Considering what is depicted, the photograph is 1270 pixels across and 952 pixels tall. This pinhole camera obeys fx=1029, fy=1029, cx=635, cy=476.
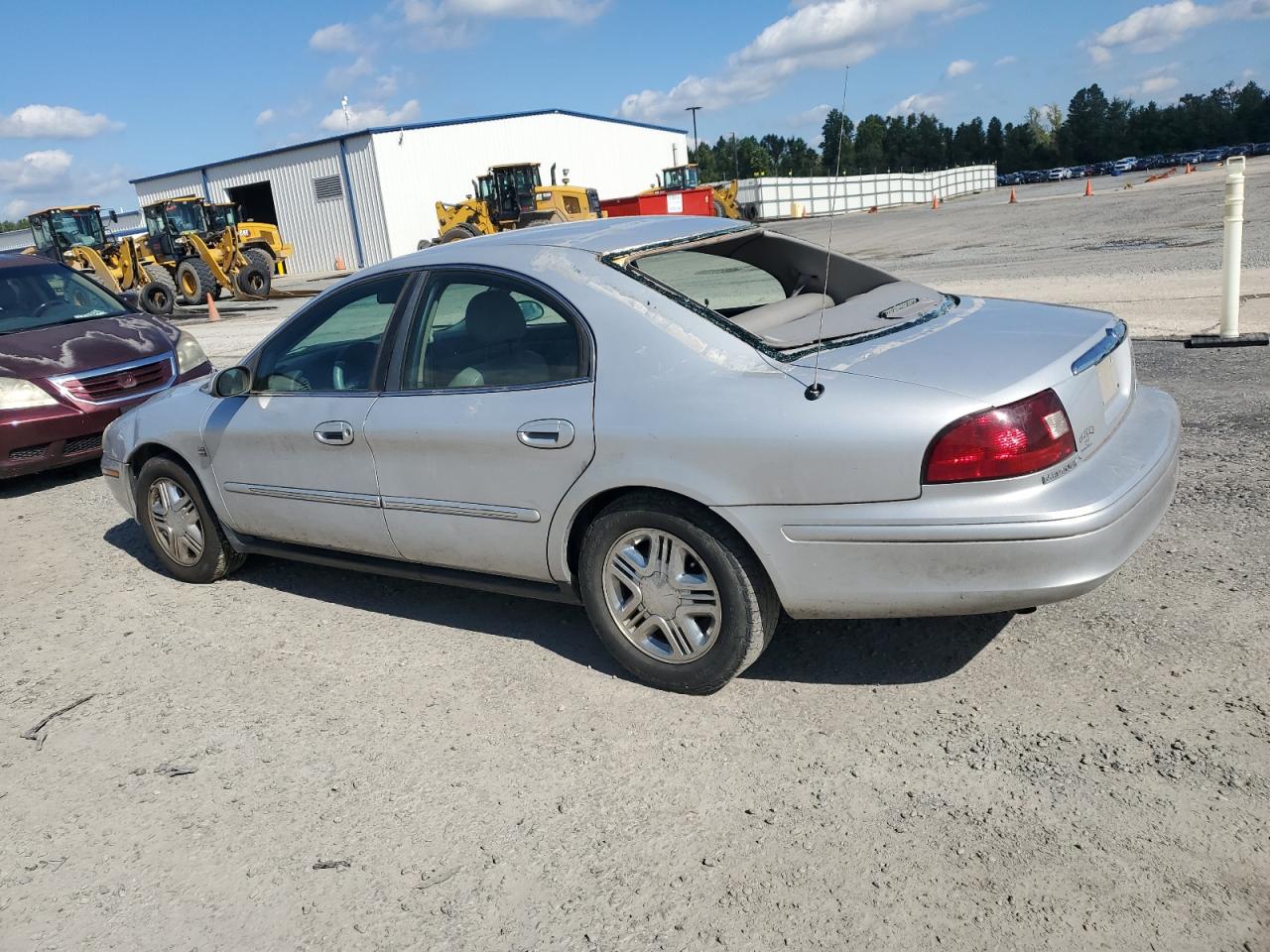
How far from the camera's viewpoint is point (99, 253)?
27.8 metres

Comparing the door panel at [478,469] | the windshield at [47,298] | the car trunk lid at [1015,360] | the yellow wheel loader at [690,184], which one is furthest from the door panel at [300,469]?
the yellow wheel loader at [690,184]

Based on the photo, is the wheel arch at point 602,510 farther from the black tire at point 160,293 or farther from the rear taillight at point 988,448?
the black tire at point 160,293

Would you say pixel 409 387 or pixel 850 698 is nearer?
pixel 850 698

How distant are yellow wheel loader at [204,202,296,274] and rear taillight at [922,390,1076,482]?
25.9m

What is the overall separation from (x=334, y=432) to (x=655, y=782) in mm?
1983

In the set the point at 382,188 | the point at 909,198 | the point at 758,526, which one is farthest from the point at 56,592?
the point at 909,198

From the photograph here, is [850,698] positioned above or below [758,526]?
below

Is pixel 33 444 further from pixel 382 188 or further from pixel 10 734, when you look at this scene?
pixel 382 188

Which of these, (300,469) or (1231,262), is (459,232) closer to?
(1231,262)

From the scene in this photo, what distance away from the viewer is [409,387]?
12.9ft

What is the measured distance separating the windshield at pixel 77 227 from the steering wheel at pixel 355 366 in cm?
2909

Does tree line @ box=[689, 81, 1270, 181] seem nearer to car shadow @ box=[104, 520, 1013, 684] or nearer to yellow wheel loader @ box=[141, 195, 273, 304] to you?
yellow wheel loader @ box=[141, 195, 273, 304]

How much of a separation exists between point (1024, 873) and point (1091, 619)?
4.79ft

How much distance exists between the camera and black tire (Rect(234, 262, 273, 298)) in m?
25.7
